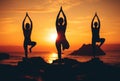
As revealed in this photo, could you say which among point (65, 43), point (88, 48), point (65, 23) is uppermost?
point (65, 23)

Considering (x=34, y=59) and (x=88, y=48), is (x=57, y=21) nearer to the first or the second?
(x=34, y=59)

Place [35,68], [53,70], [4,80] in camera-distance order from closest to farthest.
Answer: [4,80]
[53,70]
[35,68]

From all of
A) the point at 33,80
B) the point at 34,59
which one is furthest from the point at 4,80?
the point at 34,59

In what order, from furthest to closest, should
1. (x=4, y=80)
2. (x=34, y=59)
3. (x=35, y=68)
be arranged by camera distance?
(x=34, y=59) → (x=35, y=68) → (x=4, y=80)

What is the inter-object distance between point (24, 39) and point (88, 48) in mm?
107417

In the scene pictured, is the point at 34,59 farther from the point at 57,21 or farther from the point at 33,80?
the point at 33,80

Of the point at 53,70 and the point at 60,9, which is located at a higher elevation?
the point at 60,9

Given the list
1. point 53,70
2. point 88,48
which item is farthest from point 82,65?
point 88,48

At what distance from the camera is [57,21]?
2458 cm

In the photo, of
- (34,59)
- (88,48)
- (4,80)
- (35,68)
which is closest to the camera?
(4,80)

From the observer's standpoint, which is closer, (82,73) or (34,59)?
(82,73)

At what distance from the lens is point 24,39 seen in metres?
27.7

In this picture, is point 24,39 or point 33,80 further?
point 24,39

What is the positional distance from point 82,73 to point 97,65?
7.51 ft
